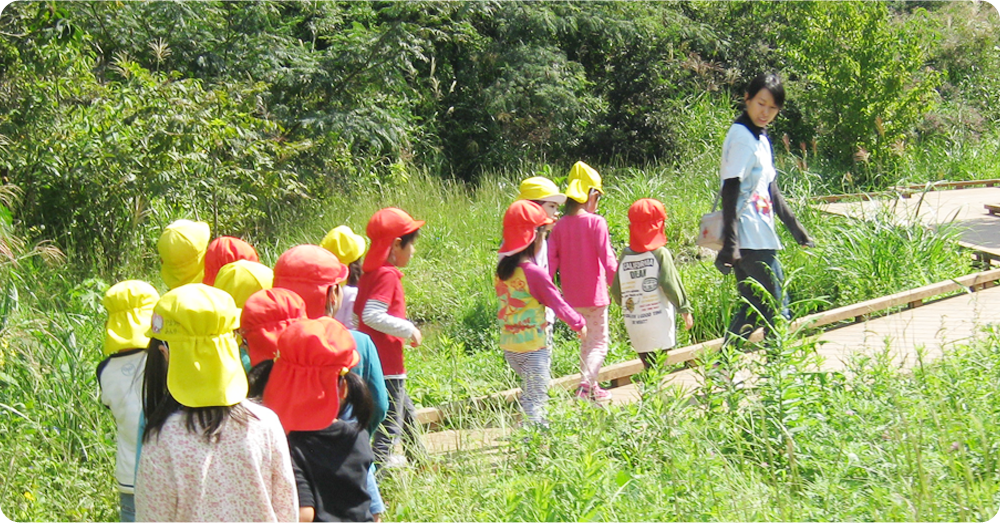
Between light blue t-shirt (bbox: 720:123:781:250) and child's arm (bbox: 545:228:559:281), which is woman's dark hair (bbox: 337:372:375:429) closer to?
child's arm (bbox: 545:228:559:281)

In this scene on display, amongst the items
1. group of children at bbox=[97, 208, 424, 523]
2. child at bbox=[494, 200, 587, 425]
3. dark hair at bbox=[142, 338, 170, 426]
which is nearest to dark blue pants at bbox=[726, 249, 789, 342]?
child at bbox=[494, 200, 587, 425]

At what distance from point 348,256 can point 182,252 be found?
0.82m

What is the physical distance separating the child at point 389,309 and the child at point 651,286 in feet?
5.37

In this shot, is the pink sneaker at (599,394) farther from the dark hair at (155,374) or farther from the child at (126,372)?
the dark hair at (155,374)

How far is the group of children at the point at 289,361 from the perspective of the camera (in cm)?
299

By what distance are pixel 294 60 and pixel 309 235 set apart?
8.21 feet

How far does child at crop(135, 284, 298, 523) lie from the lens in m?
2.97

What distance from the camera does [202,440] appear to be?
2979 mm

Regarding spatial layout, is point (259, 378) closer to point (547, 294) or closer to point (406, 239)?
point (406, 239)

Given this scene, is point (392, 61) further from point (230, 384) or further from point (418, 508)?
point (230, 384)

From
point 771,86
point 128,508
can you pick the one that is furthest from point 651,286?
point 128,508

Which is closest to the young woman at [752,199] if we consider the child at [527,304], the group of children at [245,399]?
the child at [527,304]

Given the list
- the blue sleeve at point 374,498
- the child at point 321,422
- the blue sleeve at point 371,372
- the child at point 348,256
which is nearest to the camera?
the child at point 321,422

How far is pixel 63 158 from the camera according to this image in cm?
834
